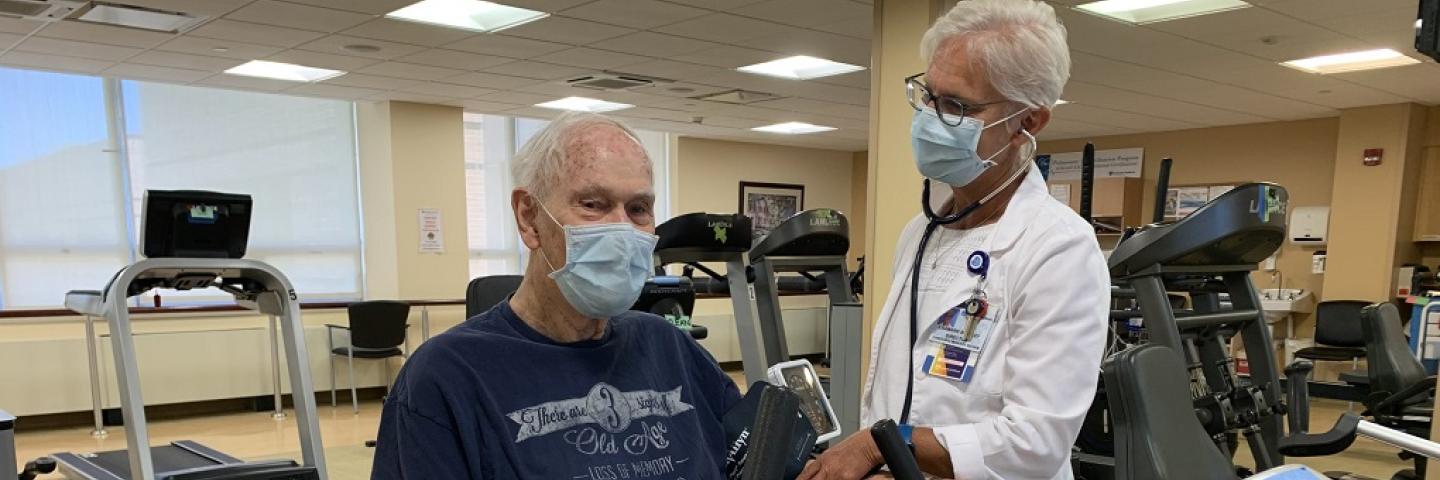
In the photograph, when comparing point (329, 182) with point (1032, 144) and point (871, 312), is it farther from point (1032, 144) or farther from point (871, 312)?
point (1032, 144)

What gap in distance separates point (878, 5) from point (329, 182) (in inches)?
220

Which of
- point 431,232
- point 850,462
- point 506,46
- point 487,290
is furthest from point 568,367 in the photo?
point 431,232

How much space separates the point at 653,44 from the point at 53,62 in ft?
12.9

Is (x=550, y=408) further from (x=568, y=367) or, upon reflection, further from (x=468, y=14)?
(x=468, y=14)

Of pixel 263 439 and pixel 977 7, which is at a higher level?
pixel 977 7

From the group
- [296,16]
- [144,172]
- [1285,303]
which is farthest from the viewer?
[1285,303]

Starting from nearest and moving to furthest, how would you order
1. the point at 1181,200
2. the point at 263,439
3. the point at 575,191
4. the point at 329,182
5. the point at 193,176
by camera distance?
the point at 575,191 < the point at 263,439 < the point at 193,176 < the point at 329,182 < the point at 1181,200

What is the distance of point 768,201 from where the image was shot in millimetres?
10391

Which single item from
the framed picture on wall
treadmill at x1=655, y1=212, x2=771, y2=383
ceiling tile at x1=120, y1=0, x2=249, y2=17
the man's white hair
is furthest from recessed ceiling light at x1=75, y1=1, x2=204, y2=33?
the framed picture on wall

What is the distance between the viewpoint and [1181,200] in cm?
864

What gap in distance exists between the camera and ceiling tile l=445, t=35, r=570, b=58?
4.99m

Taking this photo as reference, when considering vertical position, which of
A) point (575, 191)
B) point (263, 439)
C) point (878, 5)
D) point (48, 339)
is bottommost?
point (263, 439)

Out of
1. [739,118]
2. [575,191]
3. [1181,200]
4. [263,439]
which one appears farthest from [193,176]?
[1181,200]

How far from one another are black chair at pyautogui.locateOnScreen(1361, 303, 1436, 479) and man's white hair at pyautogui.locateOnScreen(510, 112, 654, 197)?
157 inches
